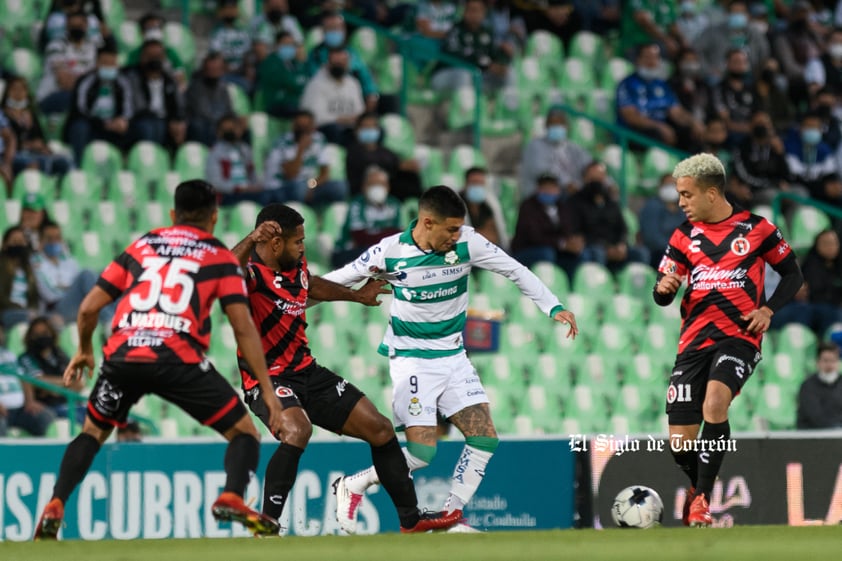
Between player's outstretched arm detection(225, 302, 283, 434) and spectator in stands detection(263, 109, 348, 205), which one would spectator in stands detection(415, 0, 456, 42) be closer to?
spectator in stands detection(263, 109, 348, 205)

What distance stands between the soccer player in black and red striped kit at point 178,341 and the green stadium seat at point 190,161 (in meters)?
7.99

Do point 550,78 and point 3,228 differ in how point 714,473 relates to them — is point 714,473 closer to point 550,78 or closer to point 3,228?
point 3,228

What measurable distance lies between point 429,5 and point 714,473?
9.97 metres

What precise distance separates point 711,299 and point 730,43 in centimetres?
1067

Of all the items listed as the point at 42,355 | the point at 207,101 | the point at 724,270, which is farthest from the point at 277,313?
the point at 207,101

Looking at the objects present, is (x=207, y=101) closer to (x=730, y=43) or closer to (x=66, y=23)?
(x=66, y=23)

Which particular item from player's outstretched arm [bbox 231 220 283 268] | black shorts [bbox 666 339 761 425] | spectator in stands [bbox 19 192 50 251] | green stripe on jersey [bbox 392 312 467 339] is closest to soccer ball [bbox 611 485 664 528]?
black shorts [bbox 666 339 761 425]

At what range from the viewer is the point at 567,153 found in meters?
17.5

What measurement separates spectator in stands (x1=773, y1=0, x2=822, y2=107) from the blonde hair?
34.4 ft

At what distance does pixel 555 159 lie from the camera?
57.1ft

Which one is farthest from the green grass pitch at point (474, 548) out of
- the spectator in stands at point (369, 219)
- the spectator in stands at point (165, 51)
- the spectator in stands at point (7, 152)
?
the spectator in stands at point (165, 51)

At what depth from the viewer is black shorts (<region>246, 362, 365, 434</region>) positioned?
956 centimetres

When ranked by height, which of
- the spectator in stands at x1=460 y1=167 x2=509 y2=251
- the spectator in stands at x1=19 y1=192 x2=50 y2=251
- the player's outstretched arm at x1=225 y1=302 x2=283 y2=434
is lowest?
the player's outstretched arm at x1=225 y1=302 x2=283 y2=434

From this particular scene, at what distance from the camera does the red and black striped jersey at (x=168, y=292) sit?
26.4 ft
